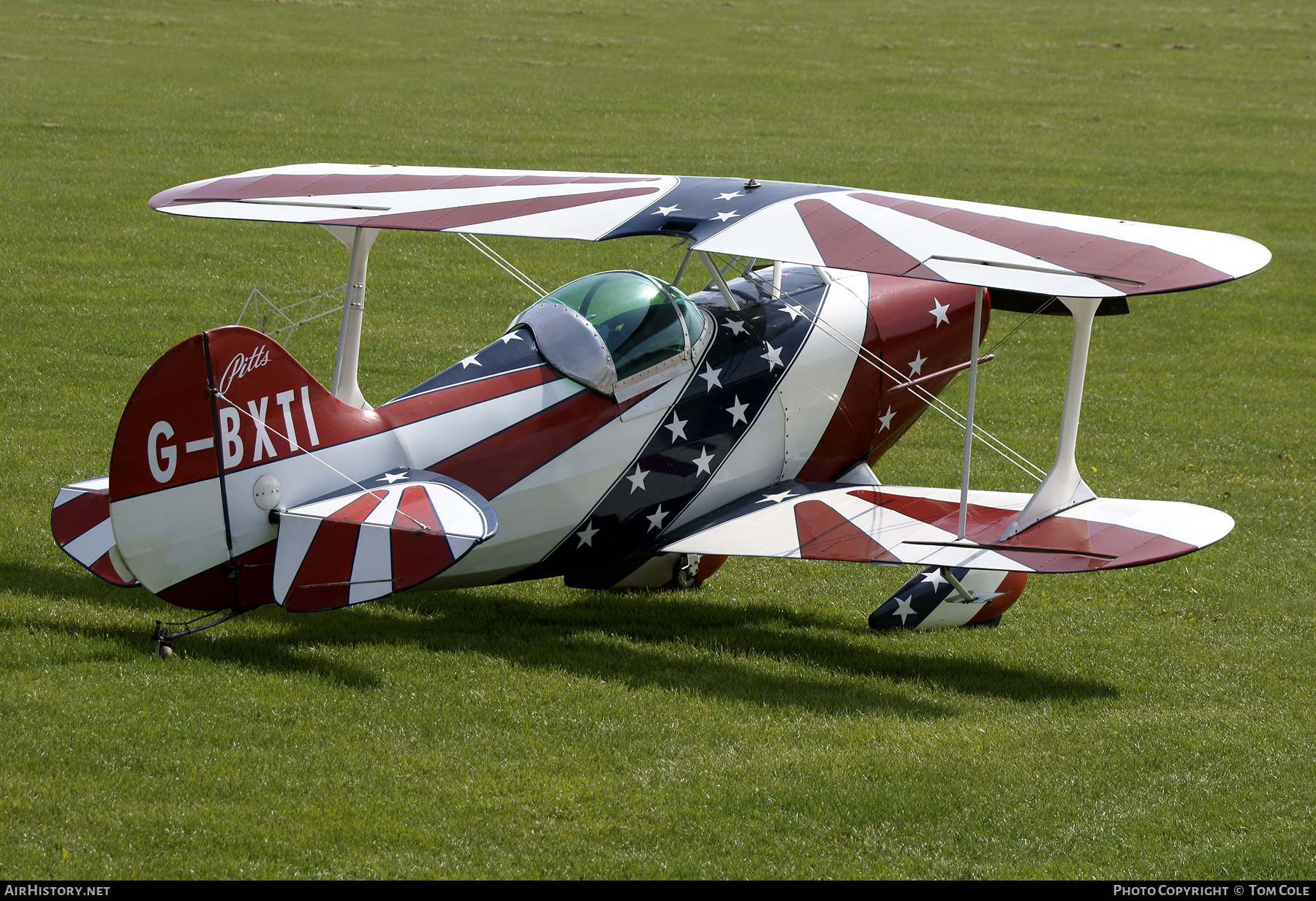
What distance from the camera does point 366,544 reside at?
23.8ft

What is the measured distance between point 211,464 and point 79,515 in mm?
1386

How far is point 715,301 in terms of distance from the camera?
9805 millimetres

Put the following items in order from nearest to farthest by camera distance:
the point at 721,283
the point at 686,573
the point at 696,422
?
1. the point at 696,422
2. the point at 721,283
3. the point at 686,573

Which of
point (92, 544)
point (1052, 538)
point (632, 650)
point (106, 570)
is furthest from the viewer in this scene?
point (632, 650)

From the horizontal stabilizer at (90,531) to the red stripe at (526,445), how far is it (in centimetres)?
191

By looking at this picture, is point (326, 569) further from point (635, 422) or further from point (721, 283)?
point (721, 283)

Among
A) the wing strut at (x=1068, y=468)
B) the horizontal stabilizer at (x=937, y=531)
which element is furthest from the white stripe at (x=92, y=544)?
the wing strut at (x=1068, y=468)

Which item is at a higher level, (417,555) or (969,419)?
(969,419)

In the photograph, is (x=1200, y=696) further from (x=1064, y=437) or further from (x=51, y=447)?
(x=51, y=447)

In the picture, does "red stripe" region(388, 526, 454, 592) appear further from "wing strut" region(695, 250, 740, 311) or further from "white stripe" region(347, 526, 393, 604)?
"wing strut" region(695, 250, 740, 311)

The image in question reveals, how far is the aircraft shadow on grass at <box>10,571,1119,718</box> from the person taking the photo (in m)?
7.92

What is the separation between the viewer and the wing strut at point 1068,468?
28.5 feet

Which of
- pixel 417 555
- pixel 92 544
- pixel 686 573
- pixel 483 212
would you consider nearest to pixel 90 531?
pixel 92 544
